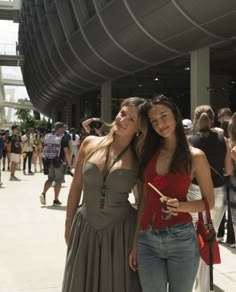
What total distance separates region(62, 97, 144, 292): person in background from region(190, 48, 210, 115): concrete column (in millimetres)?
Answer: 17111

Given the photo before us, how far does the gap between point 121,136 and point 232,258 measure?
12.4 feet

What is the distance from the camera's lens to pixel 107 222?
3.13 meters

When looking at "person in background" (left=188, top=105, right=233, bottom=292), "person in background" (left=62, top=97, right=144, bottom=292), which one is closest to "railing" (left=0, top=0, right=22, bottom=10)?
"person in background" (left=188, top=105, right=233, bottom=292)

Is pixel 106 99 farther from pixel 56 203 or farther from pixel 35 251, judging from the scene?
pixel 35 251

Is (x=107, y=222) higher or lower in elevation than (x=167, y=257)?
higher

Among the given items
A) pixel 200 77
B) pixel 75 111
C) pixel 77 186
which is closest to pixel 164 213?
pixel 77 186

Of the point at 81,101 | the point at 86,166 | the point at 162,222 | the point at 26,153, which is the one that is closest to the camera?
the point at 162,222

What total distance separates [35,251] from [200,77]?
14476 mm

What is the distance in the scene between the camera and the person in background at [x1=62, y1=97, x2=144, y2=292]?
311 centimetres

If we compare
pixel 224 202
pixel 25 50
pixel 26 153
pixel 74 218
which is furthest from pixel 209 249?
pixel 25 50

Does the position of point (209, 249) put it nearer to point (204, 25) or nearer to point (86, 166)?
point (86, 166)

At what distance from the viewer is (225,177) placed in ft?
20.1

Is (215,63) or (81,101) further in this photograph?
(81,101)

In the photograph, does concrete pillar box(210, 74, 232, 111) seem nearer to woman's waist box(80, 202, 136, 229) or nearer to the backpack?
the backpack
